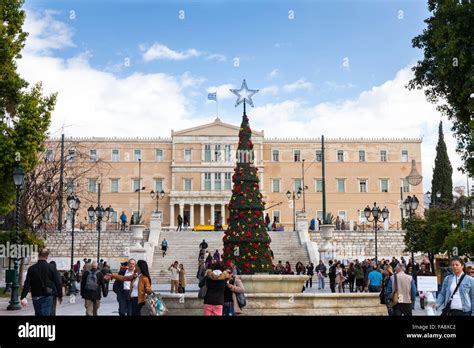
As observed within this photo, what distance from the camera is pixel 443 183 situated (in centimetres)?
5066

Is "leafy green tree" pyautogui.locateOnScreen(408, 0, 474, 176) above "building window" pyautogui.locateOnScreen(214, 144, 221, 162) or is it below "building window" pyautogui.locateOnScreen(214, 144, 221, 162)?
below

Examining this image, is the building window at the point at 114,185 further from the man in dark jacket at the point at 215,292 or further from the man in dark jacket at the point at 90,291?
the man in dark jacket at the point at 215,292

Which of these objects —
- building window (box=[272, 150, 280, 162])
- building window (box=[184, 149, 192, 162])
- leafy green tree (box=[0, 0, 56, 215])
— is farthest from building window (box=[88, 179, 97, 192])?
leafy green tree (box=[0, 0, 56, 215])

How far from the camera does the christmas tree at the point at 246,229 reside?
17625 mm

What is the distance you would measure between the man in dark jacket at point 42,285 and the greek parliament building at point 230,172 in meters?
52.8

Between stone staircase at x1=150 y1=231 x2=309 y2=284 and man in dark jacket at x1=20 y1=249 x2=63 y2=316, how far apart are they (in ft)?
67.3

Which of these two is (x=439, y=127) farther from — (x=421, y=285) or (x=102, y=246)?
(x=421, y=285)

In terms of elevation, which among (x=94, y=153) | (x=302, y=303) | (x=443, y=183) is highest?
(x=94, y=153)

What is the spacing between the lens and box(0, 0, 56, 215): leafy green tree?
18.1 meters

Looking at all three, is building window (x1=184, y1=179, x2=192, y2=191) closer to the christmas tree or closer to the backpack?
the christmas tree

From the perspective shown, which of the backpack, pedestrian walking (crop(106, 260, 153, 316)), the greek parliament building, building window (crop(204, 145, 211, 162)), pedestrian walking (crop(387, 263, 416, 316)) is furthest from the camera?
building window (crop(204, 145, 211, 162))
